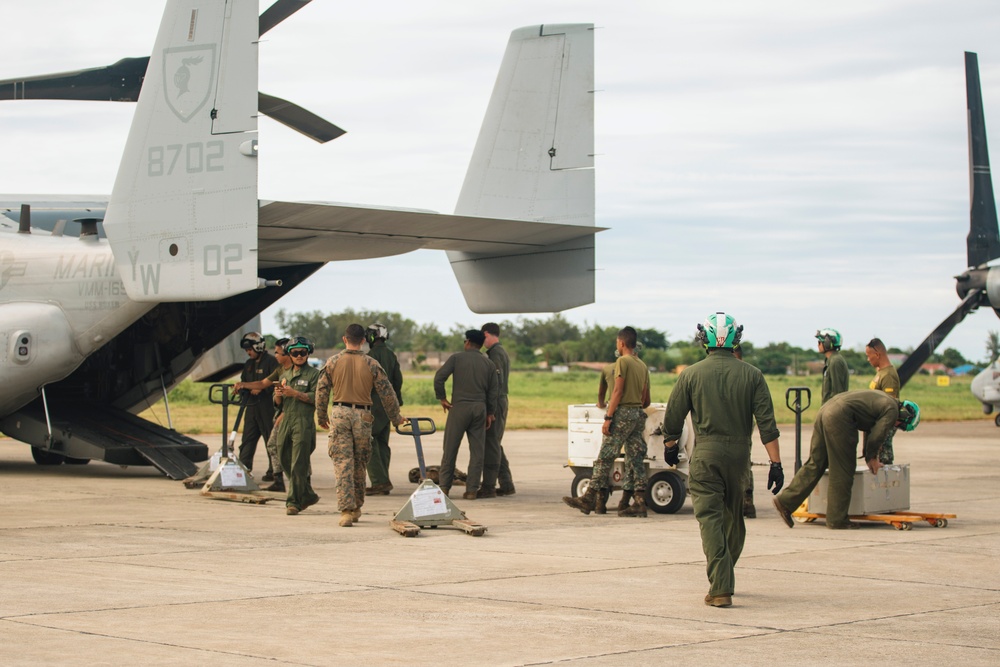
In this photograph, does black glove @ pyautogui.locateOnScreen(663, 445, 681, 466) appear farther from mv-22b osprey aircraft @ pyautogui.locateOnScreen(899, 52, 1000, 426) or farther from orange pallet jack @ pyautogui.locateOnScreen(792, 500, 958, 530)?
mv-22b osprey aircraft @ pyautogui.locateOnScreen(899, 52, 1000, 426)

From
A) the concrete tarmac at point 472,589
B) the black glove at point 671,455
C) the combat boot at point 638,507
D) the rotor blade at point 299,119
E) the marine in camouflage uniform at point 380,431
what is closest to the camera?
the concrete tarmac at point 472,589

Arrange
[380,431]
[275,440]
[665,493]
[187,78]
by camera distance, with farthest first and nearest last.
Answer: [380,431]
[275,440]
[187,78]
[665,493]

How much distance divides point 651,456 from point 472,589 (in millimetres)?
4841

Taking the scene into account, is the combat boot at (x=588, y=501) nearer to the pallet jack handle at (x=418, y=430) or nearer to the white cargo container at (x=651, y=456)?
the white cargo container at (x=651, y=456)

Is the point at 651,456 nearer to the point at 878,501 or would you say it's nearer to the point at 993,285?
the point at 878,501

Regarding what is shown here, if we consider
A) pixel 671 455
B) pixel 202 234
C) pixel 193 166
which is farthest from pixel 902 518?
pixel 193 166

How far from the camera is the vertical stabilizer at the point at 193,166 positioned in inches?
461

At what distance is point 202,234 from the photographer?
1193cm

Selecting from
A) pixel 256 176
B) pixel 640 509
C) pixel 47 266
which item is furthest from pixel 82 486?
pixel 640 509

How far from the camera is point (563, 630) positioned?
20.8 ft

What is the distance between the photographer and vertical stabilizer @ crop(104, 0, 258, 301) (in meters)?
11.7

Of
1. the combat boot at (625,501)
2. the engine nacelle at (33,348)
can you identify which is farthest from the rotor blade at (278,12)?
the combat boot at (625,501)

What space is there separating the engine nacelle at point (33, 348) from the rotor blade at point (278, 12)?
467cm

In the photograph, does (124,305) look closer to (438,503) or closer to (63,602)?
(438,503)
